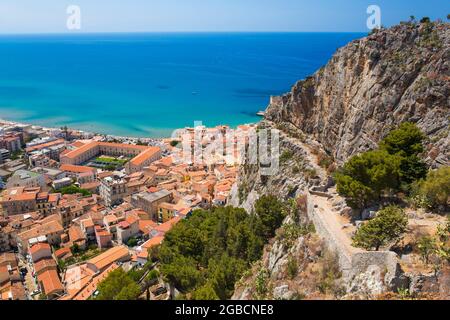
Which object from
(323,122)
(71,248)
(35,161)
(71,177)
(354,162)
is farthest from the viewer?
(35,161)

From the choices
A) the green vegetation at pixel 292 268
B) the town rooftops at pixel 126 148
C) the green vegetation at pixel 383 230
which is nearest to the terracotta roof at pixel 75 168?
the town rooftops at pixel 126 148

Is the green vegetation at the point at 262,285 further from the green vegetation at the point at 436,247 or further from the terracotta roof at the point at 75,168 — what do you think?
the terracotta roof at the point at 75,168

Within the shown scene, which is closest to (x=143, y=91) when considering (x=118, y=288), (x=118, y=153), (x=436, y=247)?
(x=118, y=153)

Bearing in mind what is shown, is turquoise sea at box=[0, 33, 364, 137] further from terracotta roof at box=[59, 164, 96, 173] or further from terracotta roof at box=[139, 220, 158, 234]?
terracotta roof at box=[139, 220, 158, 234]
